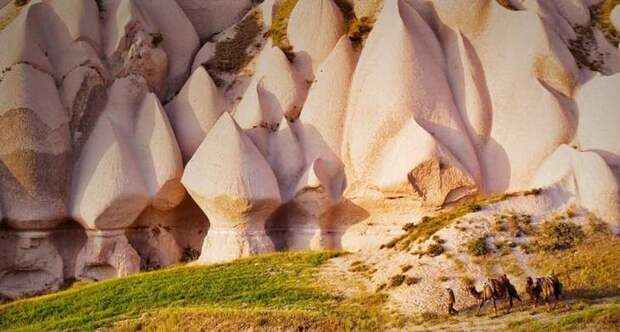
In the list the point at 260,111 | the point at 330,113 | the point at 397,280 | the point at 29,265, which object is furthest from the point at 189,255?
the point at 397,280

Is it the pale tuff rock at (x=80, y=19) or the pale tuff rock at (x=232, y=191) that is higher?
the pale tuff rock at (x=80, y=19)

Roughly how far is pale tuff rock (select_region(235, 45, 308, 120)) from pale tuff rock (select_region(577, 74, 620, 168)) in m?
9.17

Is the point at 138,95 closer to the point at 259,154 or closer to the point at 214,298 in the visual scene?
the point at 259,154

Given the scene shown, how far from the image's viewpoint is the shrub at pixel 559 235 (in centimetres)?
1620

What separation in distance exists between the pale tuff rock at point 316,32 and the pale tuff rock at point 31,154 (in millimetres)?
8696

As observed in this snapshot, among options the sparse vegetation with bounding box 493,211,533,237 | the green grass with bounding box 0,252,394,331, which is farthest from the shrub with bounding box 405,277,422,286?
the sparse vegetation with bounding box 493,211,533,237

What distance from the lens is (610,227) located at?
1725 centimetres

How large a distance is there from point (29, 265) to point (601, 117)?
1807 centimetres

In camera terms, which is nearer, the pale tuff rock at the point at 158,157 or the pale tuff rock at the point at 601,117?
the pale tuff rock at the point at 601,117

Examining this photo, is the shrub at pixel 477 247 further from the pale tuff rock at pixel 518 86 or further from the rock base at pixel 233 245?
the rock base at pixel 233 245

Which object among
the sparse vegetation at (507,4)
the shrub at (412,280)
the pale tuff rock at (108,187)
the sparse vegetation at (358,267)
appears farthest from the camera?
the sparse vegetation at (507,4)

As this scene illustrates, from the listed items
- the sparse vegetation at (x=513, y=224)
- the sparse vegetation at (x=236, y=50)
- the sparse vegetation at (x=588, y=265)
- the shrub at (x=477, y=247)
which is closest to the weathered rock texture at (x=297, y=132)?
the sparse vegetation at (x=236, y=50)

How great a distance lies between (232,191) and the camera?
20594 millimetres

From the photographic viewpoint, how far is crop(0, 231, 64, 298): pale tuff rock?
72.5 feet
